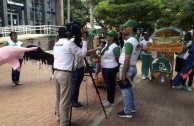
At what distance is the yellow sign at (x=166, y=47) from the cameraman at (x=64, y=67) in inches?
169

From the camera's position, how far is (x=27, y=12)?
95.3 ft

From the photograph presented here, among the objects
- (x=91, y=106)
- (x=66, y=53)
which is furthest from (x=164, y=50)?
(x=66, y=53)

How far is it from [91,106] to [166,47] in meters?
3.48

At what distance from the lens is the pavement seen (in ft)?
18.0

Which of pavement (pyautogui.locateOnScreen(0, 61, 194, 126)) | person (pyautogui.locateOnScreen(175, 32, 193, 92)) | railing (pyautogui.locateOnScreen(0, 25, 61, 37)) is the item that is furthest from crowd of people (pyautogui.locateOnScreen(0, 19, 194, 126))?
railing (pyautogui.locateOnScreen(0, 25, 61, 37))

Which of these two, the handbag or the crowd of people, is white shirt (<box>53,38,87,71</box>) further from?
the handbag

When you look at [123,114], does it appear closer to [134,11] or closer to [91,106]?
[91,106]

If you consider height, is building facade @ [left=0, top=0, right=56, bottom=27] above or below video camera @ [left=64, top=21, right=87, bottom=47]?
above

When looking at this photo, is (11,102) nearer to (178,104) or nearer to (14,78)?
(14,78)

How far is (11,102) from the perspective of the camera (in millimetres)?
6684

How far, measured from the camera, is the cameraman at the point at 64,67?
470 centimetres

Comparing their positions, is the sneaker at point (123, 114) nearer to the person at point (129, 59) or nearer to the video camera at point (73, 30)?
the person at point (129, 59)

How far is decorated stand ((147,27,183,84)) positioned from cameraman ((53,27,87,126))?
4357mm

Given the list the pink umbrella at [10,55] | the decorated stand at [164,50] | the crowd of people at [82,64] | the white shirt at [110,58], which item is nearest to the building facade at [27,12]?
the decorated stand at [164,50]
